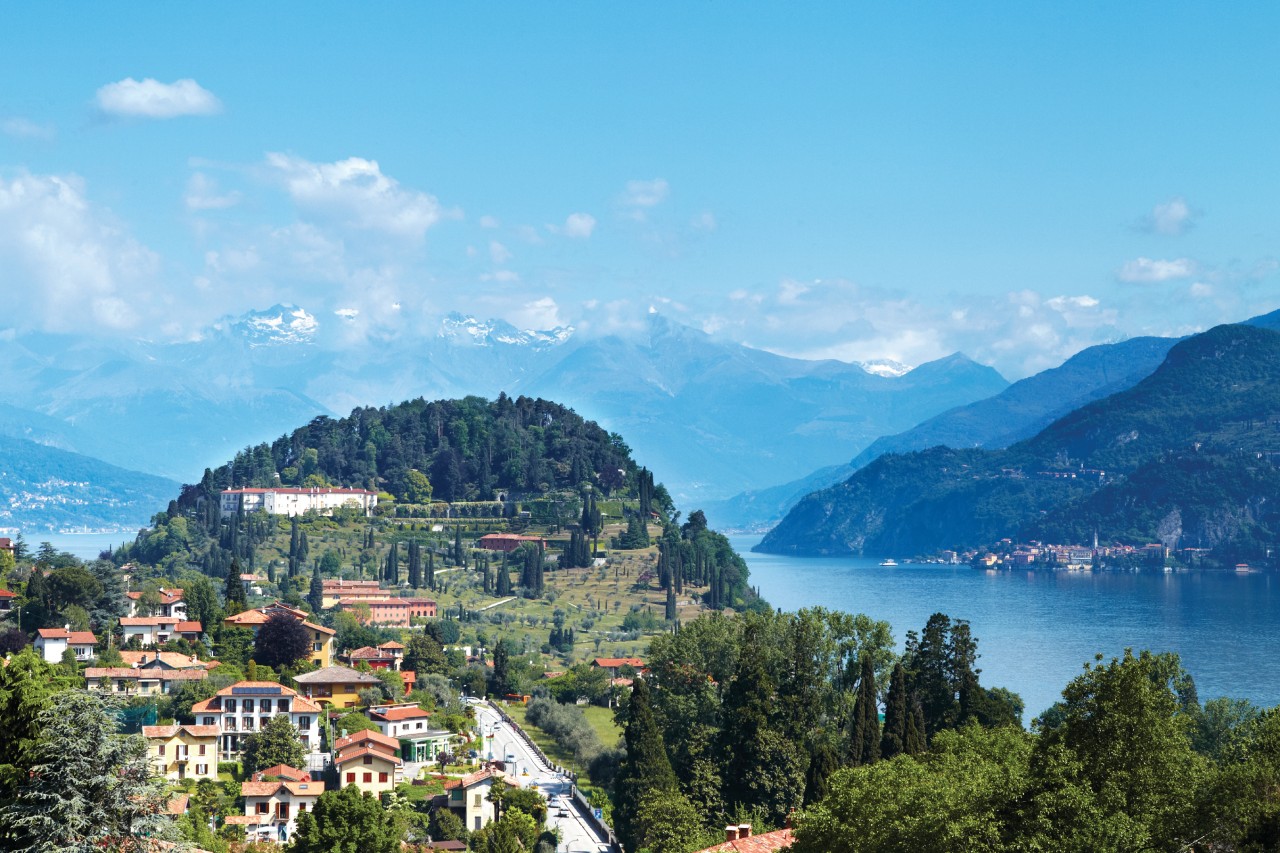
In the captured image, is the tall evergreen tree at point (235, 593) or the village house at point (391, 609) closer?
the tall evergreen tree at point (235, 593)

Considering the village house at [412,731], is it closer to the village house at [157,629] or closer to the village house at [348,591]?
the village house at [157,629]

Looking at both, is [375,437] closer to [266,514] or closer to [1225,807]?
[266,514]

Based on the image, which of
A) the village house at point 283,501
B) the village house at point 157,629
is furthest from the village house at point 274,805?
the village house at point 283,501

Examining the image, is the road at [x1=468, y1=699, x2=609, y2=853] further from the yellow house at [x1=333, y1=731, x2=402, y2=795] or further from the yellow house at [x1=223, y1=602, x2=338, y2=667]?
the yellow house at [x1=223, y1=602, x2=338, y2=667]

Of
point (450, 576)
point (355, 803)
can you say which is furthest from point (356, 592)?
point (355, 803)

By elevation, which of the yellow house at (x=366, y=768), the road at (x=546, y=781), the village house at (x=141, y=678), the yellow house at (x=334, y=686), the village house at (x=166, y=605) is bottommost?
the road at (x=546, y=781)

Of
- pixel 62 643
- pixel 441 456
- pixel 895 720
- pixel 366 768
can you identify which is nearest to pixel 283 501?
pixel 441 456
